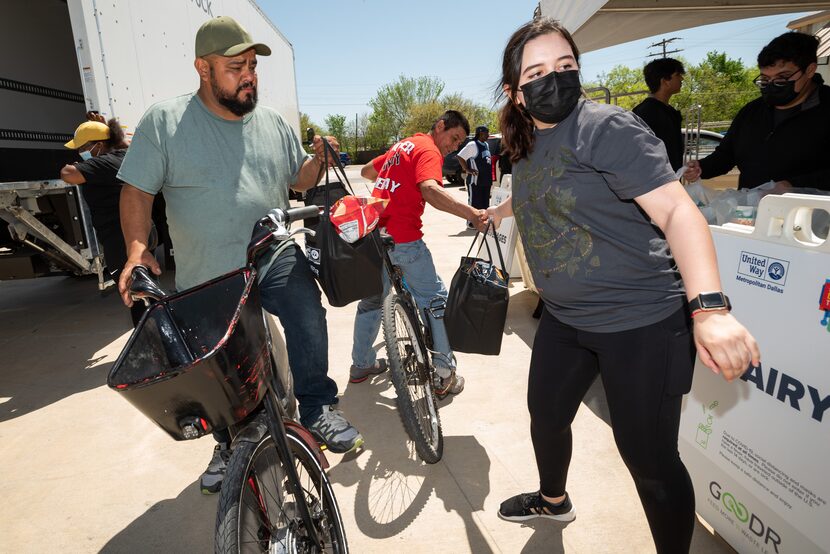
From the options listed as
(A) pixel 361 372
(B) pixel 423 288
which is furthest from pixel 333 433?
(A) pixel 361 372

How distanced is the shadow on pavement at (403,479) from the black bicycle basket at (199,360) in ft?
4.17

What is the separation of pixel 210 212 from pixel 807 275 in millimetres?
2215

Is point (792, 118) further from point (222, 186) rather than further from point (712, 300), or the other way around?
point (222, 186)

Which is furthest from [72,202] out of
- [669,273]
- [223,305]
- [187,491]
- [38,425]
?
[669,273]

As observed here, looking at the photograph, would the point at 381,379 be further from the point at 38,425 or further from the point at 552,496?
the point at 38,425

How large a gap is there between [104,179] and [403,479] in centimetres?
332

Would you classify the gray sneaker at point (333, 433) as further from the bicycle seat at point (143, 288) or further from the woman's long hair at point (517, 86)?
the woman's long hair at point (517, 86)

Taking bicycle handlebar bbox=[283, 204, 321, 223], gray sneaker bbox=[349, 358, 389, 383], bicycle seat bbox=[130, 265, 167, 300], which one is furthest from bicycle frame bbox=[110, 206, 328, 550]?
gray sneaker bbox=[349, 358, 389, 383]

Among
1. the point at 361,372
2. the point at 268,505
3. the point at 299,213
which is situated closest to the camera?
the point at 268,505

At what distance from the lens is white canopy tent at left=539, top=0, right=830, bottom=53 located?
14.2 feet

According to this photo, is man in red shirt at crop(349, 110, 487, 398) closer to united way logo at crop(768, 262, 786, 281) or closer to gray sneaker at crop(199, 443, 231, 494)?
gray sneaker at crop(199, 443, 231, 494)

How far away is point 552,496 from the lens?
224 centimetres

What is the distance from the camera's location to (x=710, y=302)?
1.29m

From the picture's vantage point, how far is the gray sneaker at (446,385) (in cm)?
337
